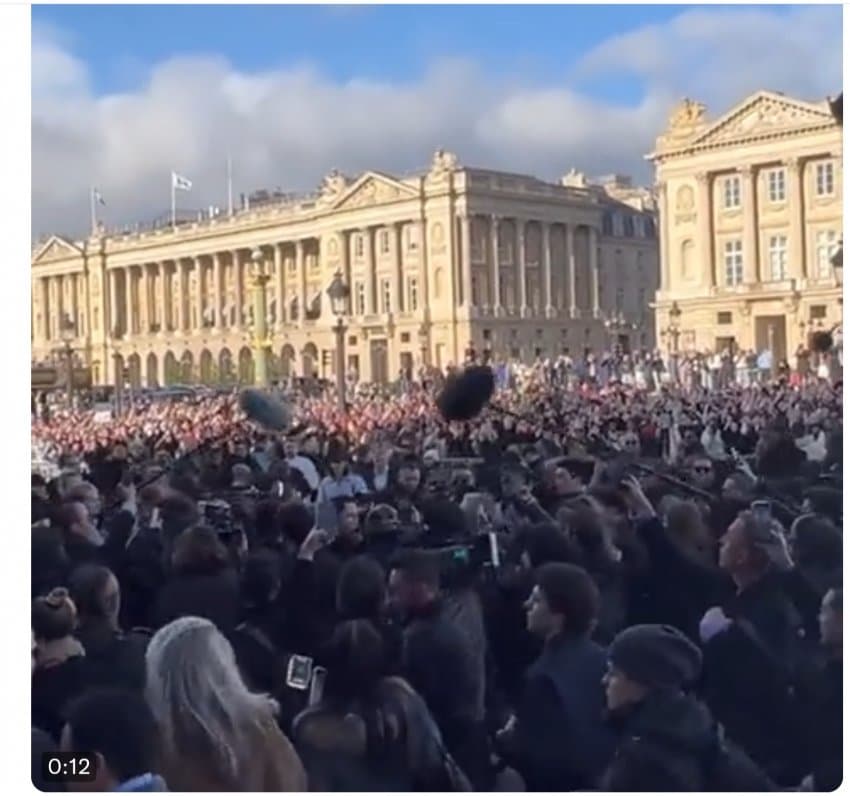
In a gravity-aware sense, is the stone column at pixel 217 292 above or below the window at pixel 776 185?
below

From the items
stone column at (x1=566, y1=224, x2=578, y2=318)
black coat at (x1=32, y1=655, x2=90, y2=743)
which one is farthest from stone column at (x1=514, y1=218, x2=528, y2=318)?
black coat at (x1=32, y1=655, x2=90, y2=743)

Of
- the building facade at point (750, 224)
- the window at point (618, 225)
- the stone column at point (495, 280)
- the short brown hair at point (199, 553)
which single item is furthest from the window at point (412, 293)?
the short brown hair at point (199, 553)

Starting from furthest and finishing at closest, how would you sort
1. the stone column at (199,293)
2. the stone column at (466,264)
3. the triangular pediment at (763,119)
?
the stone column at (199,293) < the stone column at (466,264) < the triangular pediment at (763,119)

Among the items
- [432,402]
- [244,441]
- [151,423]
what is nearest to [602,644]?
[432,402]

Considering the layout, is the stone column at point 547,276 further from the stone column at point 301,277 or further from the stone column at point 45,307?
the stone column at point 45,307

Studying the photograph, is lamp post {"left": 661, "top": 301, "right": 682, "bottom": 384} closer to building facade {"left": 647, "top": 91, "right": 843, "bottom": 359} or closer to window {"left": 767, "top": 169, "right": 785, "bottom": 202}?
building facade {"left": 647, "top": 91, "right": 843, "bottom": 359}

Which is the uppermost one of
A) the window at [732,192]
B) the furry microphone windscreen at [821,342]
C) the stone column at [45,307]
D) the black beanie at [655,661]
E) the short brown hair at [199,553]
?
the window at [732,192]
